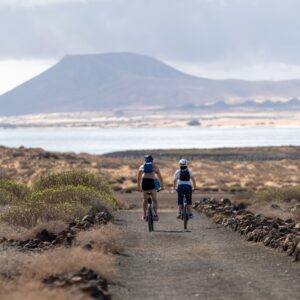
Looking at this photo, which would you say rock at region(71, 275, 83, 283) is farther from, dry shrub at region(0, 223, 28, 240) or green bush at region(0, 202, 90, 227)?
green bush at region(0, 202, 90, 227)

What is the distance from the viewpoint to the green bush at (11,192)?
33.9m

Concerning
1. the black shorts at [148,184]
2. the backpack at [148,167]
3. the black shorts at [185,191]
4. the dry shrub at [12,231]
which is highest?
the backpack at [148,167]

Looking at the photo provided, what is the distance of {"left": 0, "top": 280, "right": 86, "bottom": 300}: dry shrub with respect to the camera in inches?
424

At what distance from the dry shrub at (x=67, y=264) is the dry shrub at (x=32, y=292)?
129cm

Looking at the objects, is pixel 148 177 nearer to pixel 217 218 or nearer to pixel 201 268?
pixel 217 218

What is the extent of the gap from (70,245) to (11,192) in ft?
62.0

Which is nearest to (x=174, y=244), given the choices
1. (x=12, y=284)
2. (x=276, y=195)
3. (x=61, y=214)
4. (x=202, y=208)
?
(x=61, y=214)

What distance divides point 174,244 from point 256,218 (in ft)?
19.2

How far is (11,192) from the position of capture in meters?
36.4

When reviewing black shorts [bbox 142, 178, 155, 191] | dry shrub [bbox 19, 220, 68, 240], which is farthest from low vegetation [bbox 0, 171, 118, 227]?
black shorts [bbox 142, 178, 155, 191]

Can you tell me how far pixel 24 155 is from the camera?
8581cm

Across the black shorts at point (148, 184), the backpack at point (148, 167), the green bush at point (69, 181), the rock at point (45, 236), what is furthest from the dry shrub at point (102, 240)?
the green bush at point (69, 181)

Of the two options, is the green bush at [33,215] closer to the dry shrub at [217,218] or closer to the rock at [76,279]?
the dry shrub at [217,218]

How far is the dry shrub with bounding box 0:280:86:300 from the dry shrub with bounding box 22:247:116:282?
4.24ft
